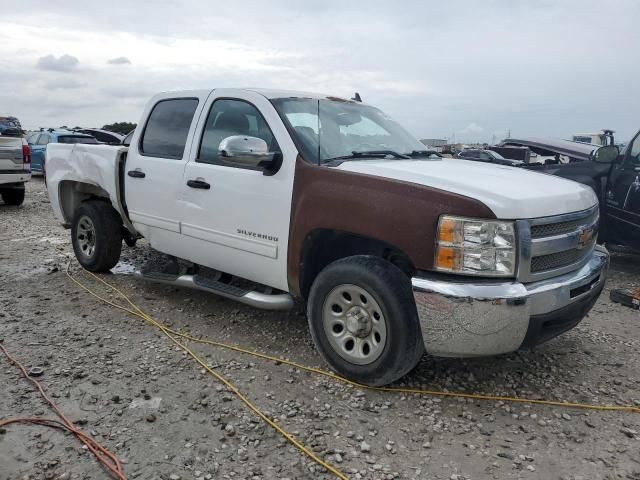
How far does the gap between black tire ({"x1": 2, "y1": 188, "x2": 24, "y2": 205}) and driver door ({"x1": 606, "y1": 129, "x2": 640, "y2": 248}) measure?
11064mm

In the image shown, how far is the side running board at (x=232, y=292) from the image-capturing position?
3844mm

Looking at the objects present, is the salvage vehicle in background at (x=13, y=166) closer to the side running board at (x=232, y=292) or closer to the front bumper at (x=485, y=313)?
the side running board at (x=232, y=292)

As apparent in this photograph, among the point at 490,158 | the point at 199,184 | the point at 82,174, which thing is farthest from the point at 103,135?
the point at 199,184

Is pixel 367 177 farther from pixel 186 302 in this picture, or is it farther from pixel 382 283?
pixel 186 302

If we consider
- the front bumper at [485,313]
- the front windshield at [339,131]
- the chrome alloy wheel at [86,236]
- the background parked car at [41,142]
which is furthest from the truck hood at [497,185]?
the background parked car at [41,142]

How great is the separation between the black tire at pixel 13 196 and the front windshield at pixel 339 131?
957cm

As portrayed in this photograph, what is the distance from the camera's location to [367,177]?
10.7 ft

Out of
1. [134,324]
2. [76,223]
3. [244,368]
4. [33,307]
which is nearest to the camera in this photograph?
[244,368]

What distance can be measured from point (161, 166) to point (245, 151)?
4.59 ft

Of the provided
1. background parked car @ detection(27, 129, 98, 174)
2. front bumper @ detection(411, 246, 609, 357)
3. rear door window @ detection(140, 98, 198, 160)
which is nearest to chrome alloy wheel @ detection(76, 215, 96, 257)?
rear door window @ detection(140, 98, 198, 160)

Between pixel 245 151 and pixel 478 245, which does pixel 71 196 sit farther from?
pixel 478 245

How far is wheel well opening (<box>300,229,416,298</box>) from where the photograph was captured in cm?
345

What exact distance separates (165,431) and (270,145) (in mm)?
2003

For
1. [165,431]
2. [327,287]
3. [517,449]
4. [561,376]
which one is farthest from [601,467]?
[165,431]
